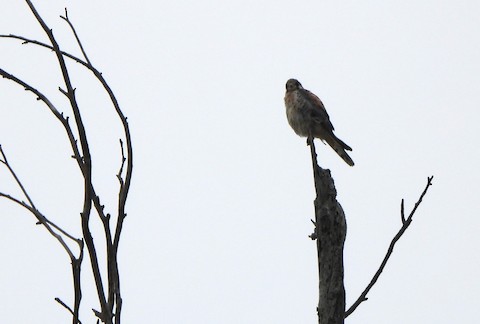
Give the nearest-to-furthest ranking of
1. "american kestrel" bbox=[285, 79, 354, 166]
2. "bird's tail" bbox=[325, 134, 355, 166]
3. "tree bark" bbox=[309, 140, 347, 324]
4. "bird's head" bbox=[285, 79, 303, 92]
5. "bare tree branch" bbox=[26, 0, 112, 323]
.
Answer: "bare tree branch" bbox=[26, 0, 112, 323], "tree bark" bbox=[309, 140, 347, 324], "american kestrel" bbox=[285, 79, 354, 166], "bird's tail" bbox=[325, 134, 355, 166], "bird's head" bbox=[285, 79, 303, 92]

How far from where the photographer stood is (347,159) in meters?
8.23

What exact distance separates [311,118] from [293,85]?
0.62 meters

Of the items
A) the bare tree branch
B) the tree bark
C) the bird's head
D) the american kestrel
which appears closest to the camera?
the bare tree branch

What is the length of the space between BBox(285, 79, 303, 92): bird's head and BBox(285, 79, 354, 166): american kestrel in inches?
5.1

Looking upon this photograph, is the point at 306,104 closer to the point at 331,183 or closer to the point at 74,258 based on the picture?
the point at 331,183

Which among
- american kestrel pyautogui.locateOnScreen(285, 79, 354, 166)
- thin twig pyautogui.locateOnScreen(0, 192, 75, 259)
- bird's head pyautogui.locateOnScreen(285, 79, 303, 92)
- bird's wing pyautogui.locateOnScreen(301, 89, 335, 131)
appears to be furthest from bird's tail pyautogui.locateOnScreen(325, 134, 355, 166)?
thin twig pyautogui.locateOnScreen(0, 192, 75, 259)

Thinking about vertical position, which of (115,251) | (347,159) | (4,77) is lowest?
(115,251)

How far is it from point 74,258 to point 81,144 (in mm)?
298

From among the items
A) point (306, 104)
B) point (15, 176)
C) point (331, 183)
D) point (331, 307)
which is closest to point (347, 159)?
point (306, 104)

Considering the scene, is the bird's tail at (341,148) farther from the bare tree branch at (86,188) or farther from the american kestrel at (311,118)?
the bare tree branch at (86,188)

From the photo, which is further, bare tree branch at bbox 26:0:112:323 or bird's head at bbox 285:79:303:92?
bird's head at bbox 285:79:303:92

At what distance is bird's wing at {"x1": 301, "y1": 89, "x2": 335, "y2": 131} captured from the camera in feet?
26.7

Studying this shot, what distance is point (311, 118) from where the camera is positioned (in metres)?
8.08

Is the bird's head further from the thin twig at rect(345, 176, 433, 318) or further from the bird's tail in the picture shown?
the thin twig at rect(345, 176, 433, 318)
